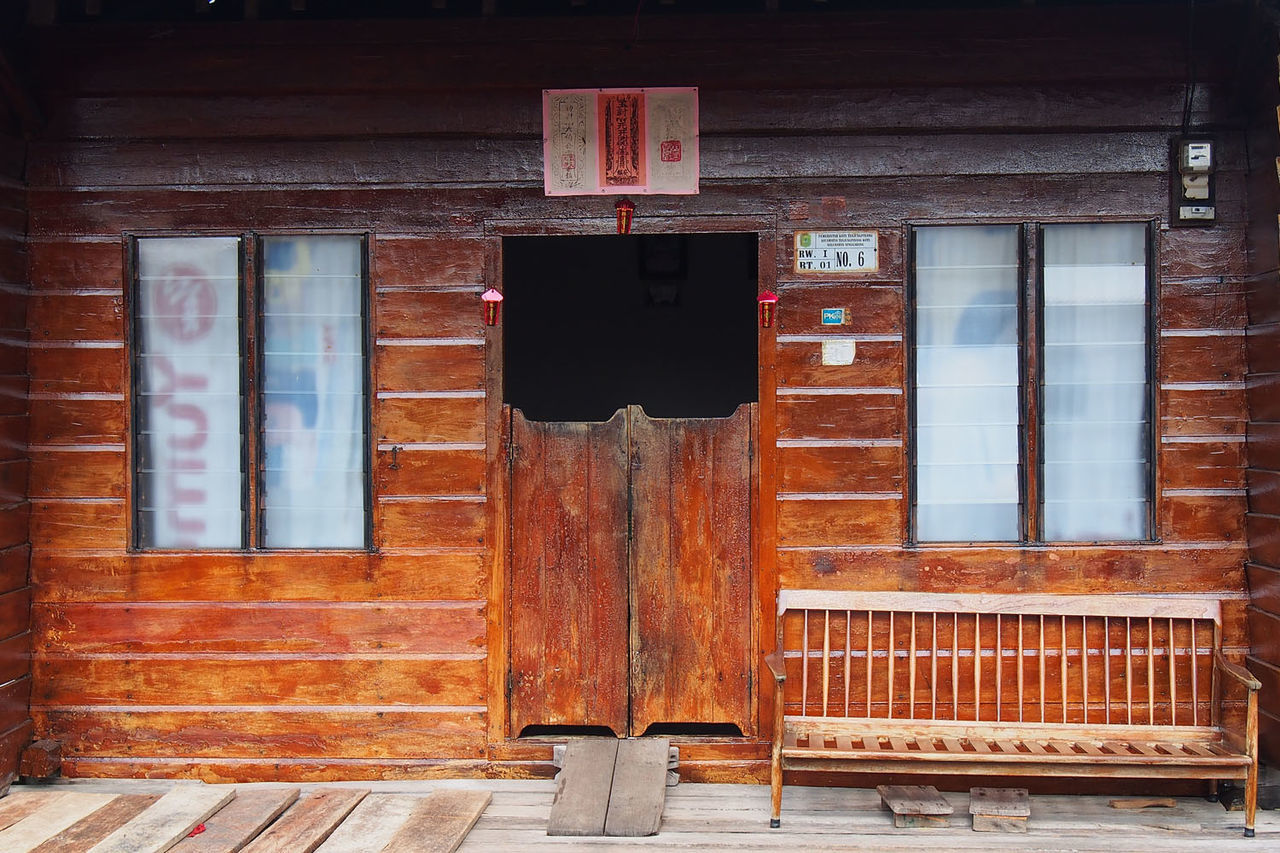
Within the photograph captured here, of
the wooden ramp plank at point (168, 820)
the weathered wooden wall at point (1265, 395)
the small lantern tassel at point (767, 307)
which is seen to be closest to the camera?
the wooden ramp plank at point (168, 820)

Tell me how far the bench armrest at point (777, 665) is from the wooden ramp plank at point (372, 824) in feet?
5.93

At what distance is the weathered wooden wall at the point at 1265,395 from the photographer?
15.0 feet

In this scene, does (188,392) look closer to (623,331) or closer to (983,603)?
(983,603)

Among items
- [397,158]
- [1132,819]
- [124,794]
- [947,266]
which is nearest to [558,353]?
[397,158]

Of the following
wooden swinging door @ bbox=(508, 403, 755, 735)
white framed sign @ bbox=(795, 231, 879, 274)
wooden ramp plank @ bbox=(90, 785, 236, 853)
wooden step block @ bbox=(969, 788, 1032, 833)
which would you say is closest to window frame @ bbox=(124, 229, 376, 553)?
wooden swinging door @ bbox=(508, 403, 755, 735)

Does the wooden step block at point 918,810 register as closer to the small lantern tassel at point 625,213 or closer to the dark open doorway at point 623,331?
the small lantern tassel at point 625,213

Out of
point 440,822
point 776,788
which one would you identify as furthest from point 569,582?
point 776,788

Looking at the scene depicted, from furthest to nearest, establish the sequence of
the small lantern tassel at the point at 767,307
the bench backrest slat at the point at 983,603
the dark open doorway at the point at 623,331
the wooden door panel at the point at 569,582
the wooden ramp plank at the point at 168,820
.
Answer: the dark open doorway at the point at 623,331 → the wooden door panel at the point at 569,582 → the small lantern tassel at the point at 767,307 → the bench backrest slat at the point at 983,603 → the wooden ramp plank at the point at 168,820

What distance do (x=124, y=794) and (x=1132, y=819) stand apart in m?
4.85

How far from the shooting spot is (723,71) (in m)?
4.89

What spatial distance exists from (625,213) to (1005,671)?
3.04 meters

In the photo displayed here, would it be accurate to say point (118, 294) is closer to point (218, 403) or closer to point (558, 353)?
point (218, 403)

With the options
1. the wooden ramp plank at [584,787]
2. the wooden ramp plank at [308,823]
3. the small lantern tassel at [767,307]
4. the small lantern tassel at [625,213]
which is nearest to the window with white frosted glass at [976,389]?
the small lantern tassel at [767,307]

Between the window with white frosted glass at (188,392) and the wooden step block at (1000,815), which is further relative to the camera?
the window with white frosted glass at (188,392)
